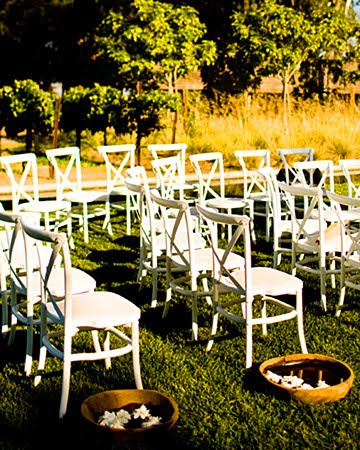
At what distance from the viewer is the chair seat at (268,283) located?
15.6ft

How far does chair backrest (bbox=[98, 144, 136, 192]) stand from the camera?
9.23 m

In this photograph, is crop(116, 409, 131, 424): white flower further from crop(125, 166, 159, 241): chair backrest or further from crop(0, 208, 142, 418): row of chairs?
crop(125, 166, 159, 241): chair backrest

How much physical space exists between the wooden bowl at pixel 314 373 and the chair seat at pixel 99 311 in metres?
0.85

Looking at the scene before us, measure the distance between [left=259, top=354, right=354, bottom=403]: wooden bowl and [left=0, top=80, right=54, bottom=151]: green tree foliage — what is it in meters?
10.2

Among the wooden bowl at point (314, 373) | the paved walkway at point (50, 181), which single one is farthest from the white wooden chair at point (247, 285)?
the paved walkway at point (50, 181)

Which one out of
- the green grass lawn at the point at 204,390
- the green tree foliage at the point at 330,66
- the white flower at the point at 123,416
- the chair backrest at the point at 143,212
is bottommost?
the green grass lawn at the point at 204,390

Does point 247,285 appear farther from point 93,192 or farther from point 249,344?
point 93,192

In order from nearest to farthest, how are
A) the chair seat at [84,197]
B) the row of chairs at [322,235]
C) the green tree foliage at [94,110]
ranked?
the row of chairs at [322,235], the chair seat at [84,197], the green tree foliage at [94,110]

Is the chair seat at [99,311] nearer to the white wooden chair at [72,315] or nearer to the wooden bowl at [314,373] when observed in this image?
the white wooden chair at [72,315]

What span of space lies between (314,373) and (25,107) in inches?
412

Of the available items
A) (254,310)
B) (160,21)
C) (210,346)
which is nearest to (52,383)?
(210,346)

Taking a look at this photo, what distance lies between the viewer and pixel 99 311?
4.27 meters

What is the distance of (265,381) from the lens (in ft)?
14.5

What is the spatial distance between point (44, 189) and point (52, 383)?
319 inches
